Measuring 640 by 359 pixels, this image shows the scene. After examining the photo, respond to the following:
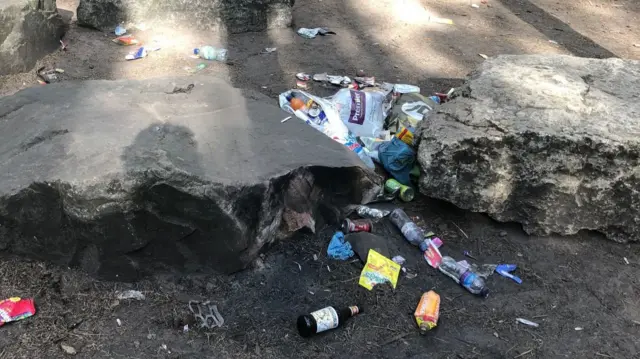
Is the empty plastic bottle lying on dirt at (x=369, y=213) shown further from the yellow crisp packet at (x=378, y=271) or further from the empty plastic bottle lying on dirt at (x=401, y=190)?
the yellow crisp packet at (x=378, y=271)

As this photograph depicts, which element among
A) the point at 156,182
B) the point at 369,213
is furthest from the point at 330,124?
the point at 156,182

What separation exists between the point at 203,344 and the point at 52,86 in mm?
2078

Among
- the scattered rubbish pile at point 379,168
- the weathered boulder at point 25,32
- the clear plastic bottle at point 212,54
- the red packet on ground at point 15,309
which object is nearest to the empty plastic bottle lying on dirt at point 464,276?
the scattered rubbish pile at point 379,168

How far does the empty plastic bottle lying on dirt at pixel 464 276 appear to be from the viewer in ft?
10.3

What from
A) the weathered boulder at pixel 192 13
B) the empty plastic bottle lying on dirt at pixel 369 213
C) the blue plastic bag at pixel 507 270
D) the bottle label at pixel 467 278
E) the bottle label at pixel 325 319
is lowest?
the blue plastic bag at pixel 507 270

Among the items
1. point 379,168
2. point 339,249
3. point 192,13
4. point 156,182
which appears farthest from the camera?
point 192,13

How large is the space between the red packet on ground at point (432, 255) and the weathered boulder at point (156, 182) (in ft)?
1.64

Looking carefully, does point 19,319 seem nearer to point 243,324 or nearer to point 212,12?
point 243,324

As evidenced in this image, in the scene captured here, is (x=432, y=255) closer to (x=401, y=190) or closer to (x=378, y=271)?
(x=378, y=271)

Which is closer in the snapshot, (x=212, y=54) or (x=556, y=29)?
(x=212, y=54)

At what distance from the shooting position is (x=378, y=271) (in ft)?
10.5

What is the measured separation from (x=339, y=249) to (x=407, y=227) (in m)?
0.50

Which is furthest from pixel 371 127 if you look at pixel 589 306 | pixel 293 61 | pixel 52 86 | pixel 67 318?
pixel 67 318

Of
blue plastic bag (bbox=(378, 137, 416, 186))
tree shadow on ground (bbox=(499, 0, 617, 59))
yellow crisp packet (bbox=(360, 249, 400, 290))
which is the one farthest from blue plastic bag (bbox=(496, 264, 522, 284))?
tree shadow on ground (bbox=(499, 0, 617, 59))
